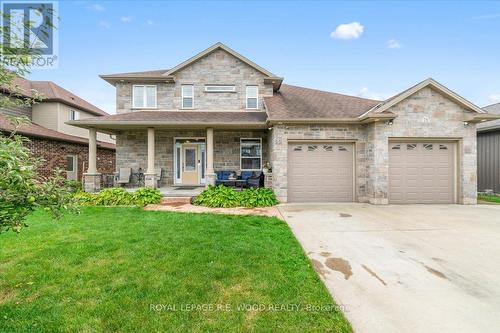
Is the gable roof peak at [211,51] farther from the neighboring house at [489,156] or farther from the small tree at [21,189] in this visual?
the neighboring house at [489,156]

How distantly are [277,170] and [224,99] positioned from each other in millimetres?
5753

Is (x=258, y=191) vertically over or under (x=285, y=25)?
under

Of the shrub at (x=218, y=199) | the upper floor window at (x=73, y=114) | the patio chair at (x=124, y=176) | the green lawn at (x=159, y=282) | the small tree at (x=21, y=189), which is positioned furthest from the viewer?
the upper floor window at (x=73, y=114)

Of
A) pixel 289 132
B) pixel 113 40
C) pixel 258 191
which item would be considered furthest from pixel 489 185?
pixel 113 40

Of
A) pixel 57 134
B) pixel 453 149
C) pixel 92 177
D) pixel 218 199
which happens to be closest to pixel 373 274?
pixel 218 199

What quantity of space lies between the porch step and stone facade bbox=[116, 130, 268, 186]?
324cm

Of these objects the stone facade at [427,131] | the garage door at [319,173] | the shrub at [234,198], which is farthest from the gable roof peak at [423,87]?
the shrub at [234,198]

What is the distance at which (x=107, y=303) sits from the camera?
2.80 m

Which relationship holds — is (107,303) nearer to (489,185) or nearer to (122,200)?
(122,200)

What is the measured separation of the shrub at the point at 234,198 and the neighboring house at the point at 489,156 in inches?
477

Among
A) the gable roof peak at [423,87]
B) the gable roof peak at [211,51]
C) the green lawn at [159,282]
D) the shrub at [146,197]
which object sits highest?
the gable roof peak at [211,51]

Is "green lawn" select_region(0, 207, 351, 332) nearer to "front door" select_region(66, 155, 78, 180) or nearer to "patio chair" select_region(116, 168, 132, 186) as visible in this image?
"patio chair" select_region(116, 168, 132, 186)

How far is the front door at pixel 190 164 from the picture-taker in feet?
43.4

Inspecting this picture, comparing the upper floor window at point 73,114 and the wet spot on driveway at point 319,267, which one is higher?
the upper floor window at point 73,114
